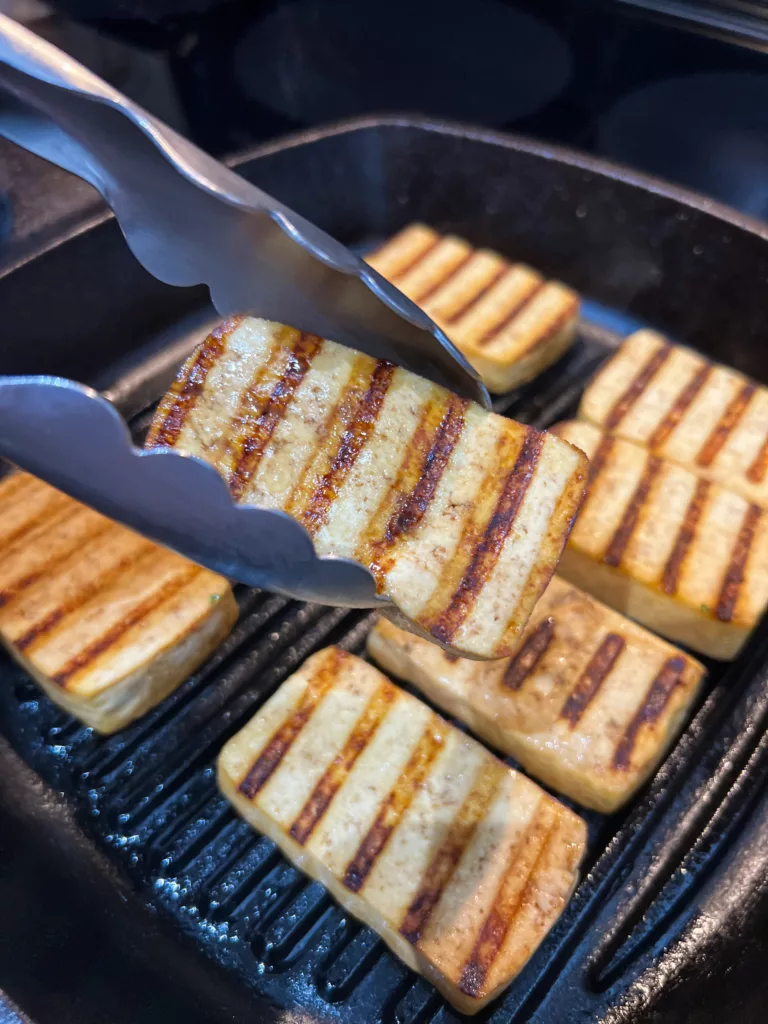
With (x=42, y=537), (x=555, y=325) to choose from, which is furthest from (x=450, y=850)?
(x=555, y=325)

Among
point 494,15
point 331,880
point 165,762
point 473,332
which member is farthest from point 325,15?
point 331,880

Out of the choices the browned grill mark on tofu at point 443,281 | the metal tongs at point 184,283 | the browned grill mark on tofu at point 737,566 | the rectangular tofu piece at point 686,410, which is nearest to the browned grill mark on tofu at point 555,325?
the rectangular tofu piece at point 686,410

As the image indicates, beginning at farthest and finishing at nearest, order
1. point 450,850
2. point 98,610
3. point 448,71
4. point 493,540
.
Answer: point 448,71
point 98,610
point 450,850
point 493,540

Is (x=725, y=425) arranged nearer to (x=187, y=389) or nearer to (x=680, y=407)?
(x=680, y=407)

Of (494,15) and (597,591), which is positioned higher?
(494,15)

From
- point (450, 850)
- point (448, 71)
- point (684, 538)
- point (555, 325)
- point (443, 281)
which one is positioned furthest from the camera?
point (448, 71)

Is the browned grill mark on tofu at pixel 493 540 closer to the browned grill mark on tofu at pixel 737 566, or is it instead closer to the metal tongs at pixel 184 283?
the metal tongs at pixel 184 283

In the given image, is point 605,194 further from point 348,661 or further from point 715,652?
point 348,661
